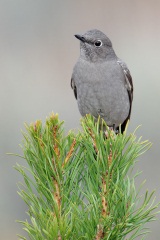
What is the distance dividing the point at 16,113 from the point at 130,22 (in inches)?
117

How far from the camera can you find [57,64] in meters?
11.4

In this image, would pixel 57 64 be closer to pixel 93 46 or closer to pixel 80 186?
pixel 93 46

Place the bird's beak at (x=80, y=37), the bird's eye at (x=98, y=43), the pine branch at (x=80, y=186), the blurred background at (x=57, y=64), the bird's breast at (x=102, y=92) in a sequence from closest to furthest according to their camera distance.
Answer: the pine branch at (x=80, y=186) → the bird's breast at (x=102, y=92) → the bird's beak at (x=80, y=37) → the bird's eye at (x=98, y=43) → the blurred background at (x=57, y=64)

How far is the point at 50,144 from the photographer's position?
3.25 meters

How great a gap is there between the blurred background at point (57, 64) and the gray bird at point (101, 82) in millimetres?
2732

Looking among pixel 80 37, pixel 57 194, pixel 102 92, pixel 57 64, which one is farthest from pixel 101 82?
pixel 57 64

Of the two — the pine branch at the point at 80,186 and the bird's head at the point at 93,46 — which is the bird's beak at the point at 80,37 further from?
the pine branch at the point at 80,186

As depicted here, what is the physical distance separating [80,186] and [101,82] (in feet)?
9.93

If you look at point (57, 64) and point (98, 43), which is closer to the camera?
point (98, 43)

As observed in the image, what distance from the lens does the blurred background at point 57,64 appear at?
9812mm

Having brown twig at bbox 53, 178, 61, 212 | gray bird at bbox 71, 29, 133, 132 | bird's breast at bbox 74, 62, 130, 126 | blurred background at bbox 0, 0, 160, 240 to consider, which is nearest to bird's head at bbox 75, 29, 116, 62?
gray bird at bbox 71, 29, 133, 132

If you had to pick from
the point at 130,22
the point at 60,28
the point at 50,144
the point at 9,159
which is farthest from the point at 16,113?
the point at 50,144

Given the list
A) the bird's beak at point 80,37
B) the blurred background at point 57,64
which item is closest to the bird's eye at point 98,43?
the bird's beak at point 80,37

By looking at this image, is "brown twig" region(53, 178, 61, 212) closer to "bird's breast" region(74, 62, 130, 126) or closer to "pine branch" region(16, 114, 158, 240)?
"pine branch" region(16, 114, 158, 240)
